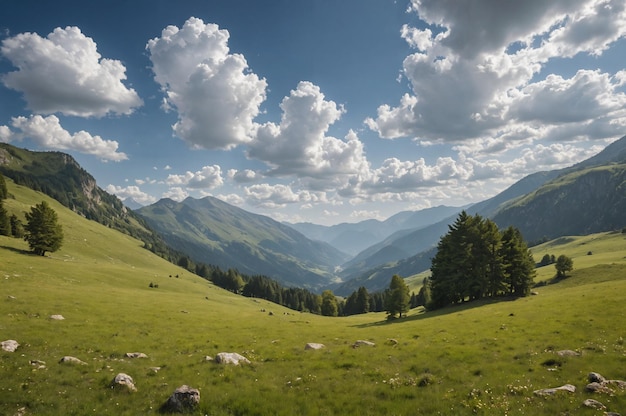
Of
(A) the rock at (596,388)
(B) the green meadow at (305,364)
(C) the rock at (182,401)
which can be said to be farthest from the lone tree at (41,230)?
(A) the rock at (596,388)

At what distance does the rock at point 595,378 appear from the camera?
1571 cm

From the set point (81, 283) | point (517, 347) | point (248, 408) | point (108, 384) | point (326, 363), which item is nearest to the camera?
point (248, 408)

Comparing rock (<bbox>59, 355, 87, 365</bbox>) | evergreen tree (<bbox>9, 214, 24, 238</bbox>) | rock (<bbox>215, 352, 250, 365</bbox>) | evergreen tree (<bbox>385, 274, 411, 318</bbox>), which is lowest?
evergreen tree (<bbox>385, 274, 411, 318</bbox>)

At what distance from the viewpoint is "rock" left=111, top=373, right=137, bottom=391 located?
54.9 feet

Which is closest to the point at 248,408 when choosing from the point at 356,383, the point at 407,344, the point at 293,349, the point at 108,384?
the point at 356,383

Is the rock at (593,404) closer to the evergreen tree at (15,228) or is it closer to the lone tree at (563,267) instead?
the lone tree at (563,267)

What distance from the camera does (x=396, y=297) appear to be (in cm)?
7194

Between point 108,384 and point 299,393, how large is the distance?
33.5 feet

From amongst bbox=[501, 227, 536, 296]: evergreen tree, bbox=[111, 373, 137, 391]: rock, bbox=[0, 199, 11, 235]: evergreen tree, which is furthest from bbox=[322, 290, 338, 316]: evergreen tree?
bbox=[111, 373, 137, 391]: rock

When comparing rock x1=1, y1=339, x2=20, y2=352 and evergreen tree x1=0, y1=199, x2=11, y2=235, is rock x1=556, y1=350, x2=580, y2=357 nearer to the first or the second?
rock x1=1, y1=339, x2=20, y2=352

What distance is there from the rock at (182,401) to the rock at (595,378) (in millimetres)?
19079

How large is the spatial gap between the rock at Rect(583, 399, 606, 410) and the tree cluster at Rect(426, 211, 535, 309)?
51.7 metres

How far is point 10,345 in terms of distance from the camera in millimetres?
22359

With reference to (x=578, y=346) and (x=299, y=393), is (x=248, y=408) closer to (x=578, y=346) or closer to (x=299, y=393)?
(x=299, y=393)
